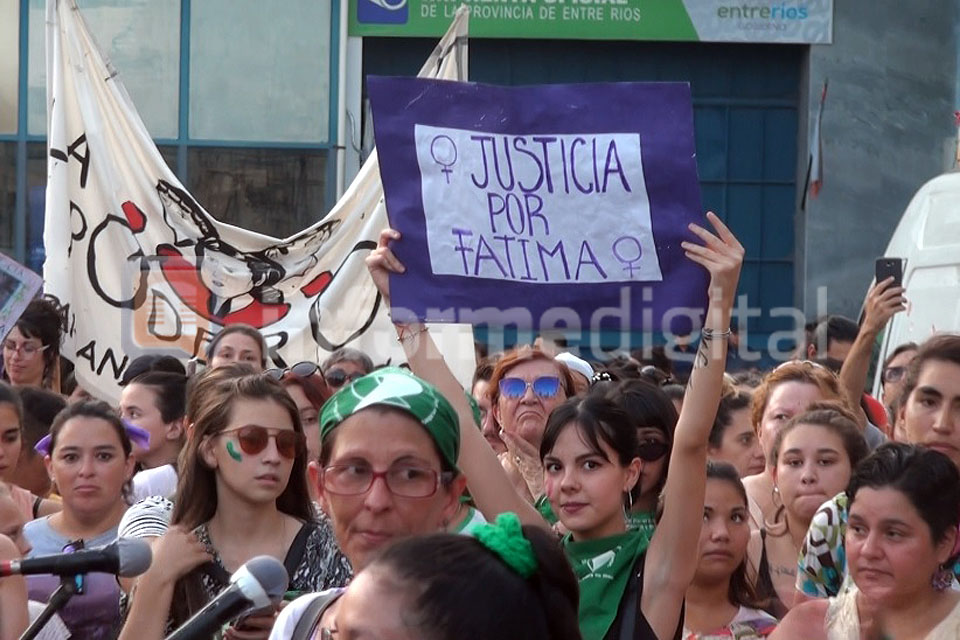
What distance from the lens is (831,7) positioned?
15906 mm

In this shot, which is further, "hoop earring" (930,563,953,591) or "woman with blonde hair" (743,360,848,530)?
"woman with blonde hair" (743,360,848,530)

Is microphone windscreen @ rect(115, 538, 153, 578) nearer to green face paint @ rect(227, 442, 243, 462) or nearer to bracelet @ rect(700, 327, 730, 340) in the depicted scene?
green face paint @ rect(227, 442, 243, 462)

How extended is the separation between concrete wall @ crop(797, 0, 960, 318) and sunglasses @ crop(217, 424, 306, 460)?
39.1 ft

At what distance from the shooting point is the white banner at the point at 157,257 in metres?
9.13

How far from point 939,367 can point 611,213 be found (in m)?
1.21

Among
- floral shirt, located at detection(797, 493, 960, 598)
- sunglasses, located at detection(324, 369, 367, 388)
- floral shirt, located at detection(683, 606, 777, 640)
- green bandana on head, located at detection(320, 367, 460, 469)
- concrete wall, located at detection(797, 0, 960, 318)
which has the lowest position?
floral shirt, located at detection(683, 606, 777, 640)

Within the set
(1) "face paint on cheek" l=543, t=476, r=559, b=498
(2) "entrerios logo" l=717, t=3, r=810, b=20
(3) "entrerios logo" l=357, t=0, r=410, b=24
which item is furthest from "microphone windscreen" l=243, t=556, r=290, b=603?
(2) "entrerios logo" l=717, t=3, r=810, b=20

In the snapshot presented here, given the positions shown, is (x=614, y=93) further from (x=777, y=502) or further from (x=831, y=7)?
(x=831, y=7)

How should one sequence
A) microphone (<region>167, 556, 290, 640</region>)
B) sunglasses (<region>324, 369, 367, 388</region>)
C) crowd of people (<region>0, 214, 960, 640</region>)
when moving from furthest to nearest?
1. sunglasses (<region>324, 369, 367, 388</region>)
2. crowd of people (<region>0, 214, 960, 640</region>)
3. microphone (<region>167, 556, 290, 640</region>)

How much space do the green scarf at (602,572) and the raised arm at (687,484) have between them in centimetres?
9

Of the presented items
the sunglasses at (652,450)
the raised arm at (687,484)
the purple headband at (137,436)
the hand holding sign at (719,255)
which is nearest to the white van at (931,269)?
the sunglasses at (652,450)

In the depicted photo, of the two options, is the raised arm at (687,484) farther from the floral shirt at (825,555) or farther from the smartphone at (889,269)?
the smartphone at (889,269)

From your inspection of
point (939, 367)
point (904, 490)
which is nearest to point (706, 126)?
point (939, 367)

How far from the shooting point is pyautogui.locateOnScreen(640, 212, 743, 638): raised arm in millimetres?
4000
